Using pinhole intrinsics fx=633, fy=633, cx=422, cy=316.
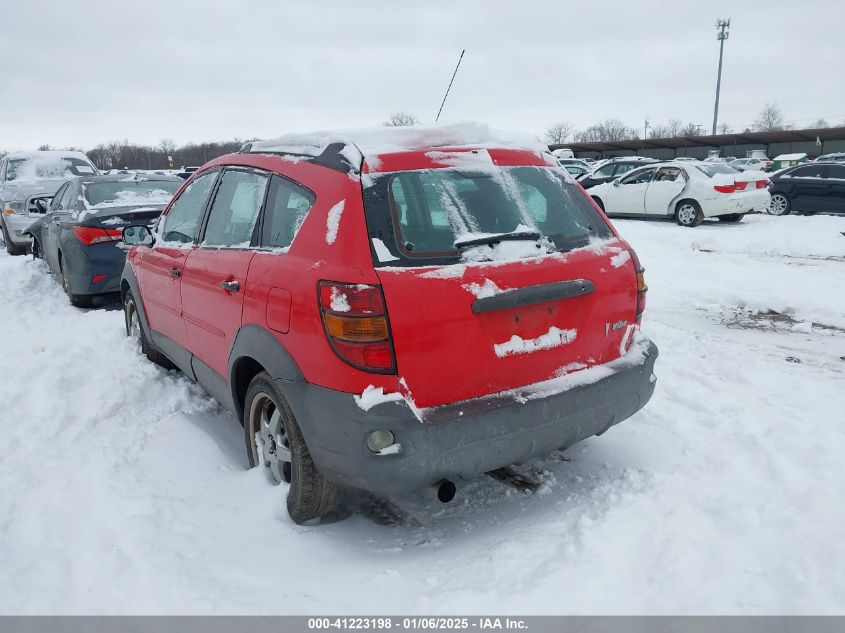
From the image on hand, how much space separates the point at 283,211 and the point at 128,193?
19.6ft

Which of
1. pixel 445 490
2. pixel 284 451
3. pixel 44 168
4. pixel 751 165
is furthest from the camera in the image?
pixel 751 165

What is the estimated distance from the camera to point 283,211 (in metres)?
3.13

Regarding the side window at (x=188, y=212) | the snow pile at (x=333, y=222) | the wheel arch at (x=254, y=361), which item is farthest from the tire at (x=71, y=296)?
the snow pile at (x=333, y=222)

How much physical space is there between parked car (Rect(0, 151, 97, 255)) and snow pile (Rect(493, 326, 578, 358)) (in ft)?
42.0

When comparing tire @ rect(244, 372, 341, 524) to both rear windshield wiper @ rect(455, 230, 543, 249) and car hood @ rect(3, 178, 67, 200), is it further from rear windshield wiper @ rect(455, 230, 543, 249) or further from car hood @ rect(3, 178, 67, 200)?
car hood @ rect(3, 178, 67, 200)

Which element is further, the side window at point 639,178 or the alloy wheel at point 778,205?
the alloy wheel at point 778,205

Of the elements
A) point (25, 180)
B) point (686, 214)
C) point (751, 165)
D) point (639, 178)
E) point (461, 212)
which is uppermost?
point (751, 165)

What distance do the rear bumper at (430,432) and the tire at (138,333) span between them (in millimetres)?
2759

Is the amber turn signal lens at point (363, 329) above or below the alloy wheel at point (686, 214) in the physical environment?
above

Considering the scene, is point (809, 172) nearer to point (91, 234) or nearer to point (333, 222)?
point (91, 234)

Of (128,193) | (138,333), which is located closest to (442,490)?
(138,333)

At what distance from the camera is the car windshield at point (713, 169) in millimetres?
15109

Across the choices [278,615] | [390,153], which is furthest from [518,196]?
[278,615]

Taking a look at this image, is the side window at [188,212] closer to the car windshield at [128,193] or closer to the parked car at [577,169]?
the car windshield at [128,193]
